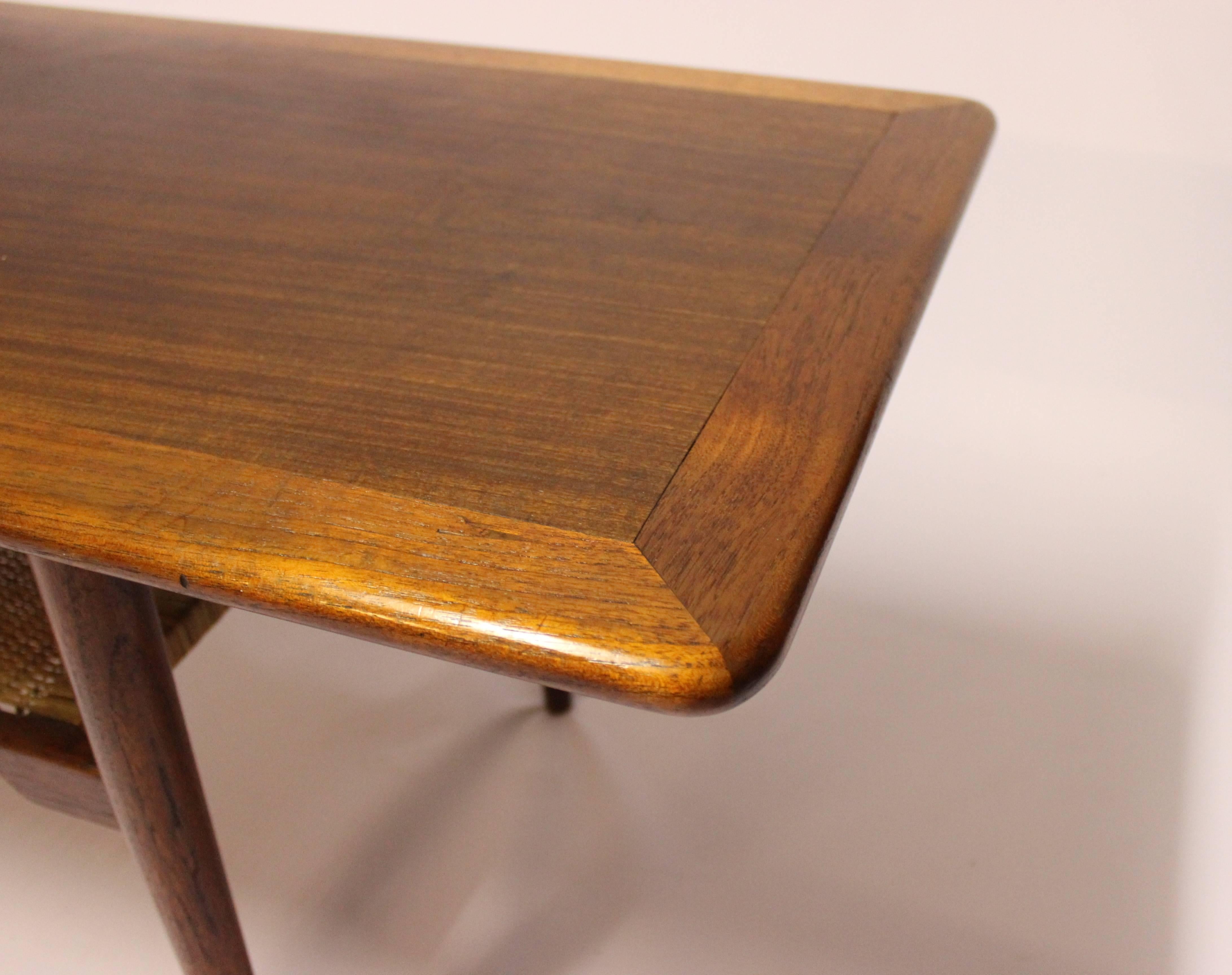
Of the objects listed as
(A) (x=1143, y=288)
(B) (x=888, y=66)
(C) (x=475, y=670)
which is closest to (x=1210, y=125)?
(A) (x=1143, y=288)

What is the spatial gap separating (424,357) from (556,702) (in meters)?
0.82

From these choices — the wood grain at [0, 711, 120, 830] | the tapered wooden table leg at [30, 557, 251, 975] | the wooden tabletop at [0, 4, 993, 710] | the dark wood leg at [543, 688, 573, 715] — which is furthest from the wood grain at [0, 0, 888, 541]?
the dark wood leg at [543, 688, 573, 715]

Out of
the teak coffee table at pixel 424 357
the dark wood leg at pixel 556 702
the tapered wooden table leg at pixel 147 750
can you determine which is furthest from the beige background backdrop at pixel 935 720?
the teak coffee table at pixel 424 357

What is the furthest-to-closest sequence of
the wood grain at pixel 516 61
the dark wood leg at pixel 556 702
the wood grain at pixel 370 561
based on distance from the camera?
the dark wood leg at pixel 556 702, the wood grain at pixel 516 61, the wood grain at pixel 370 561

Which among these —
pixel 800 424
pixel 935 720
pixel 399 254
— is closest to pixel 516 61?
pixel 399 254

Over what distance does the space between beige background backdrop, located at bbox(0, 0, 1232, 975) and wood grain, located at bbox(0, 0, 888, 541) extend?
2.39ft

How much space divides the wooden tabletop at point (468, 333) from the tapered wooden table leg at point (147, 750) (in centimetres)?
17

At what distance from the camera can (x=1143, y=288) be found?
223 centimetres

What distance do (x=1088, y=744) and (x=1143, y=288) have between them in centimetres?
102

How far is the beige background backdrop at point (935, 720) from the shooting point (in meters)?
1.32

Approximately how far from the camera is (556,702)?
155 cm

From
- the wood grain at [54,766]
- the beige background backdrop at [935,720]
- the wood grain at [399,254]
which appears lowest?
the beige background backdrop at [935,720]

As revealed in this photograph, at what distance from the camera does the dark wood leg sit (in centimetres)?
155

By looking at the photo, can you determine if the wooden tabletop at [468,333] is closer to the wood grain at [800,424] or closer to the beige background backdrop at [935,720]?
the wood grain at [800,424]
